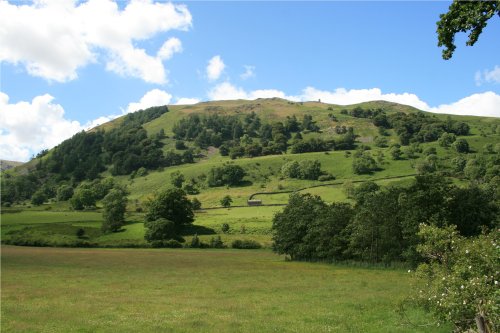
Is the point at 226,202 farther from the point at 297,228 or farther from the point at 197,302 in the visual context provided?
the point at 197,302

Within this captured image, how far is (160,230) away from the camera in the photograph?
118188mm

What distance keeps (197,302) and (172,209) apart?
3809 inches

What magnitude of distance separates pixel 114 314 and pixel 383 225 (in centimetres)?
5300

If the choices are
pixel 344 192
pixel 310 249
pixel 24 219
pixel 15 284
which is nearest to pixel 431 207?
pixel 310 249

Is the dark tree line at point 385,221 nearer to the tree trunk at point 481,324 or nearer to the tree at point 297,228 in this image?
the tree at point 297,228

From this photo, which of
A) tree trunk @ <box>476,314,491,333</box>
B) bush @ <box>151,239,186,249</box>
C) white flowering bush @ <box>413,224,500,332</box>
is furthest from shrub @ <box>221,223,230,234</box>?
tree trunk @ <box>476,314,491,333</box>

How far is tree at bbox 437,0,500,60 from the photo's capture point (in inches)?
466

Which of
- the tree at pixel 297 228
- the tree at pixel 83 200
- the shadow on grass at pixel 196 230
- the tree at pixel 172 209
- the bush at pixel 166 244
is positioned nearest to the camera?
the tree at pixel 297 228

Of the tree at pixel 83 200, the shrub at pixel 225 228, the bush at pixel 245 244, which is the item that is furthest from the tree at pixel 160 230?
the tree at pixel 83 200

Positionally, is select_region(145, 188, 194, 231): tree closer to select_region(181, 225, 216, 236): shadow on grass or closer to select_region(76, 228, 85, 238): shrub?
select_region(181, 225, 216, 236): shadow on grass

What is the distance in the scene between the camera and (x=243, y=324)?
82.3ft

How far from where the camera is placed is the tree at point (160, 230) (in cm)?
11738

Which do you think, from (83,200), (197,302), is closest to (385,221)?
(197,302)

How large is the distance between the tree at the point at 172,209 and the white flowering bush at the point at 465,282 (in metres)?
114
